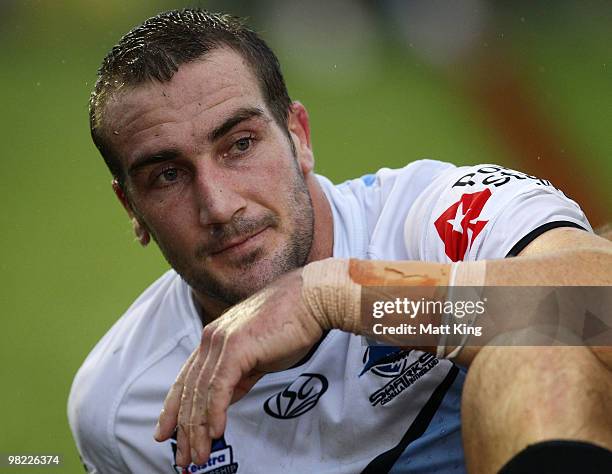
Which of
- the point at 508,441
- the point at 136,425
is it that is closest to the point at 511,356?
the point at 508,441

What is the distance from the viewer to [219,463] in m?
2.92

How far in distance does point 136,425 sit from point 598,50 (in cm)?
630

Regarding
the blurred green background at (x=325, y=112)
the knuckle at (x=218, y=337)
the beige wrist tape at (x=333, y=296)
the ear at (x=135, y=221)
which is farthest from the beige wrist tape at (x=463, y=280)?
the blurred green background at (x=325, y=112)

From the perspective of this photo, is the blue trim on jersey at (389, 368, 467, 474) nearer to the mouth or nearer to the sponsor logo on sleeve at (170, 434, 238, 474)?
the sponsor logo on sleeve at (170, 434, 238, 474)

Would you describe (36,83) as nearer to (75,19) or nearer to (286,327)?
(75,19)

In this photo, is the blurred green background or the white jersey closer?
the white jersey

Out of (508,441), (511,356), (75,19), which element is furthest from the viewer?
(75,19)

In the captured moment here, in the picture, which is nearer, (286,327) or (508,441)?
(508,441)

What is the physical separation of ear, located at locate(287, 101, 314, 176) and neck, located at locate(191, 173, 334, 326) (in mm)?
40

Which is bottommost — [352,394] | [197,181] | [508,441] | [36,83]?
[352,394]

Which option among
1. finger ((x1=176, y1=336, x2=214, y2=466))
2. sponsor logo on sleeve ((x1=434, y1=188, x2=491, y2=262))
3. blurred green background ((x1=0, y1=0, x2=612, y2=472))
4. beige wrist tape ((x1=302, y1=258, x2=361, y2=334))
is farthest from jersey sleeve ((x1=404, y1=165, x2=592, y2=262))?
blurred green background ((x1=0, y1=0, x2=612, y2=472))

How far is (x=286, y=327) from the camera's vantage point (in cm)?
207

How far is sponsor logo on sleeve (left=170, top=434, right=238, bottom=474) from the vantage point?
2.92m
